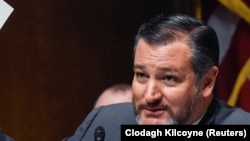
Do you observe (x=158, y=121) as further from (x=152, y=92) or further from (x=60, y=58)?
(x=60, y=58)

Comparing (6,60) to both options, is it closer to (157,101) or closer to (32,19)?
(32,19)

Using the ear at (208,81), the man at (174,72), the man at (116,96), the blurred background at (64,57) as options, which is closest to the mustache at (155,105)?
the man at (174,72)

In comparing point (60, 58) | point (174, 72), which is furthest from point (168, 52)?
point (60, 58)

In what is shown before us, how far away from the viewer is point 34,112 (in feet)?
7.97

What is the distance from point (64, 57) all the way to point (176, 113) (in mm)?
1207

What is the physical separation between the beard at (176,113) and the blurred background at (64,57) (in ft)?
3.24

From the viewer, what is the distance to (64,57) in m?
2.47

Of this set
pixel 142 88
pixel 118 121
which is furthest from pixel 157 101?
pixel 118 121

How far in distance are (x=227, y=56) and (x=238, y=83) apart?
100 mm

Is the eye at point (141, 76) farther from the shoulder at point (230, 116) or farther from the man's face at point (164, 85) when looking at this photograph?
the shoulder at point (230, 116)

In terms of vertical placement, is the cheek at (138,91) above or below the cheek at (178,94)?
below

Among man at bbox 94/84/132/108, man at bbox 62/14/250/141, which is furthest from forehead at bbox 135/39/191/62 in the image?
man at bbox 94/84/132/108

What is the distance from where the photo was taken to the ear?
1.37m

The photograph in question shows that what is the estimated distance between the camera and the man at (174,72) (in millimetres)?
1298
